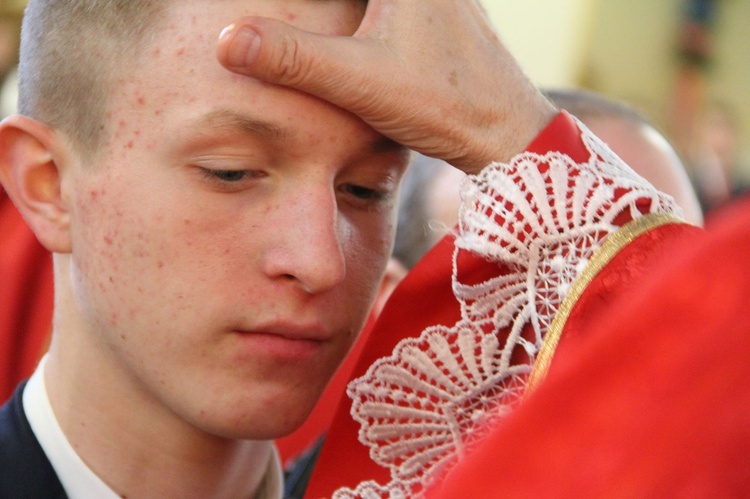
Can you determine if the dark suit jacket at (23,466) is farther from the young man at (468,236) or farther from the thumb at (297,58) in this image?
the thumb at (297,58)

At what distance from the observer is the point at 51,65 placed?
3.98ft

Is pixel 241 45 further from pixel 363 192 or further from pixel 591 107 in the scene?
pixel 591 107

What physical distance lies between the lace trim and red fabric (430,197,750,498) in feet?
1.40

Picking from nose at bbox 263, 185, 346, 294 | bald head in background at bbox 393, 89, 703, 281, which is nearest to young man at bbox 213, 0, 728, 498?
nose at bbox 263, 185, 346, 294

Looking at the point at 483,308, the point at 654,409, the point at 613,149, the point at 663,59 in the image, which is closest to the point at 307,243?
the point at 483,308

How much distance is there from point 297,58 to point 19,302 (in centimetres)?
105

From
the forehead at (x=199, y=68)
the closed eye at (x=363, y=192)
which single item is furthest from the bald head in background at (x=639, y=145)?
the forehead at (x=199, y=68)

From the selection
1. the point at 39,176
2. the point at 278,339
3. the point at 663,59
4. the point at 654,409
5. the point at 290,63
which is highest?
the point at 290,63

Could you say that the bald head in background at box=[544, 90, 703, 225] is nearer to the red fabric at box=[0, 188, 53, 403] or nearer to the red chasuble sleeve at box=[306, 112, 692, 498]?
the red chasuble sleeve at box=[306, 112, 692, 498]

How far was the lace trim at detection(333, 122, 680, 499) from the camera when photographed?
3.22 feet

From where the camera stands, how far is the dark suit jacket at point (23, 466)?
1.12 meters

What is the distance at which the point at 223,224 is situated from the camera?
3.48 ft

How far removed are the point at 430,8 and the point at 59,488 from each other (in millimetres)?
756

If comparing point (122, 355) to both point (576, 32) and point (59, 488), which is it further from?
point (576, 32)
